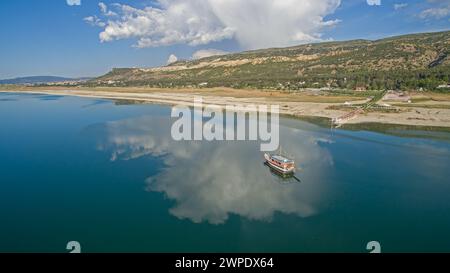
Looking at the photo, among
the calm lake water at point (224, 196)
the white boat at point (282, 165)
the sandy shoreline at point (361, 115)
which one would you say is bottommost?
the calm lake water at point (224, 196)

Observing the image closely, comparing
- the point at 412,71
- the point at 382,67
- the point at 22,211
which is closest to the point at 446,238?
the point at 22,211

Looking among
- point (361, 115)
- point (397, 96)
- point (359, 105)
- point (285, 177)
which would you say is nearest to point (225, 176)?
point (285, 177)

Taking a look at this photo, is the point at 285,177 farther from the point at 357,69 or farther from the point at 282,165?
the point at 357,69

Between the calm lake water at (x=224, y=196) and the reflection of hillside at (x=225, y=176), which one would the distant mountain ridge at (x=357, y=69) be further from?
the reflection of hillside at (x=225, y=176)

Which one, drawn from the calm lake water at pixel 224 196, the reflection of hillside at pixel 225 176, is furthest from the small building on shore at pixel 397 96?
the reflection of hillside at pixel 225 176
